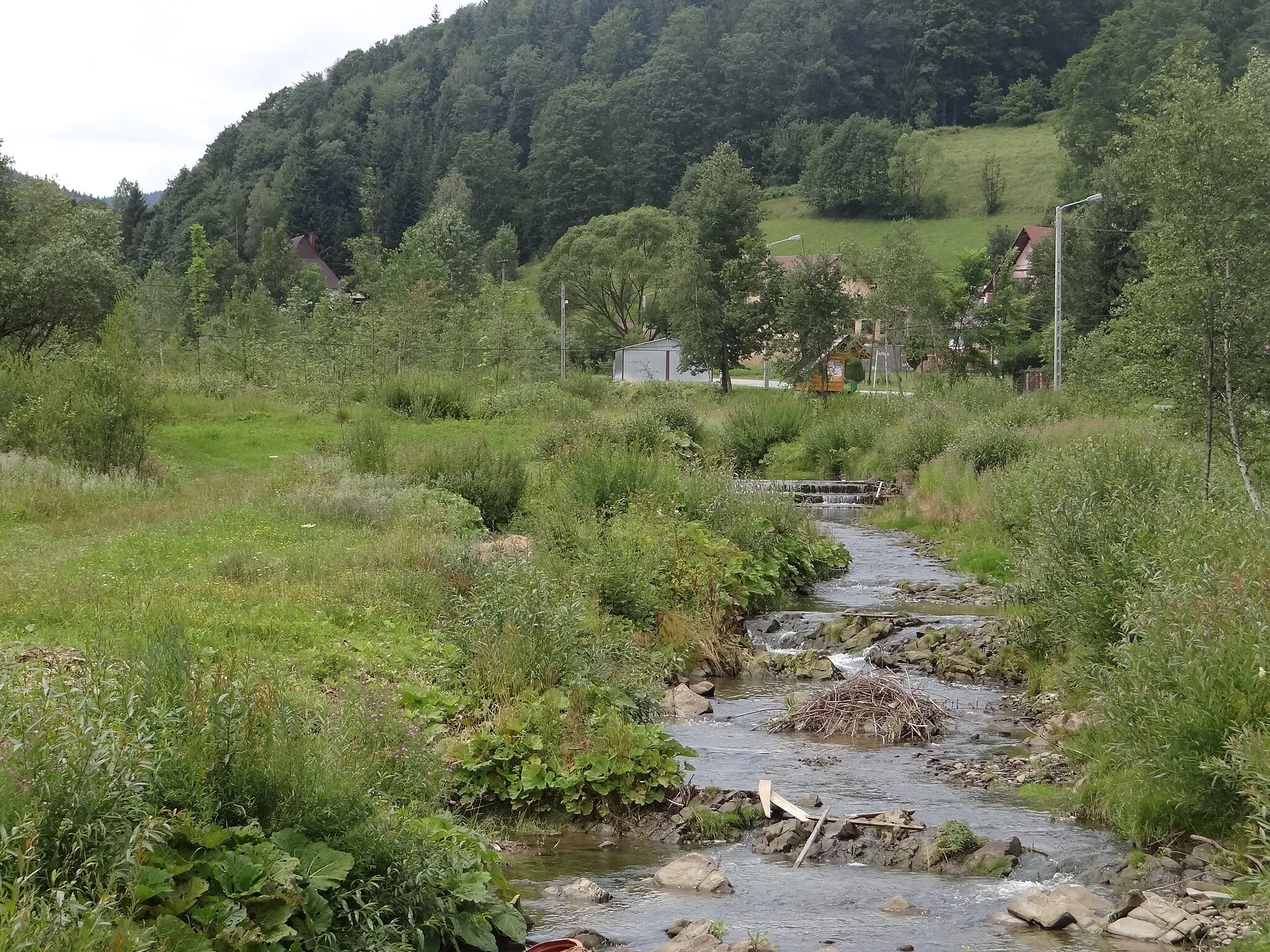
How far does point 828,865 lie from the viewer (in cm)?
877

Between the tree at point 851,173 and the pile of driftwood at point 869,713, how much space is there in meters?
102

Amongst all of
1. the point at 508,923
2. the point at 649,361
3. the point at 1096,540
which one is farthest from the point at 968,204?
the point at 508,923

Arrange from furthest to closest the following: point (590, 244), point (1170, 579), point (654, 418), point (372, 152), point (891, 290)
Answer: point (372, 152) → point (590, 244) → point (891, 290) → point (654, 418) → point (1170, 579)

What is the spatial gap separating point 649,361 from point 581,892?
72318 millimetres

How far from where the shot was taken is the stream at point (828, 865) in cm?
755

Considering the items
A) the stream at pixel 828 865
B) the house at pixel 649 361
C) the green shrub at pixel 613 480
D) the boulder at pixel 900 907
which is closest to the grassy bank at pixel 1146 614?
the stream at pixel 828 865

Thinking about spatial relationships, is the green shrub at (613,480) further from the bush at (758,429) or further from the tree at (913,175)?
the tree at (913,175)

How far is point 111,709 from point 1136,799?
694 centimetres

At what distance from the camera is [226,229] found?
13550 centimetres

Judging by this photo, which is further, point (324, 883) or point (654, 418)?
→ point (654, 418)

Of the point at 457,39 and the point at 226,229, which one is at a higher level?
the point at 457,39

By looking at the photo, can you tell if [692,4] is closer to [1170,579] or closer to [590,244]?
[590,244]

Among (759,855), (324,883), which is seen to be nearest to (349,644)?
(759,855)

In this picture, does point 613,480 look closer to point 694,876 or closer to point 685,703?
point 685,703
